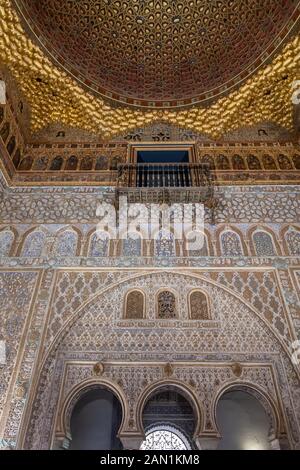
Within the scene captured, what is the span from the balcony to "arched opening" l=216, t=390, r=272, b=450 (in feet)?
12.3

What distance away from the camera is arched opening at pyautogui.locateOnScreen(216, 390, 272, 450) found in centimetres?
640

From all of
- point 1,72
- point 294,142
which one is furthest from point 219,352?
point 1,72

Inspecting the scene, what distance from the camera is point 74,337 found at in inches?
200

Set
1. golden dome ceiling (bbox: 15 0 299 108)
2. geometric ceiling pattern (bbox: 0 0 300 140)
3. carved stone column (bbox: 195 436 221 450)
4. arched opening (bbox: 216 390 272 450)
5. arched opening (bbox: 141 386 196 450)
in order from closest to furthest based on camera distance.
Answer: carved stone column (bbox: 195 436 221 450) → arched opening (bbox: 216 390 272 450) → geometric ceiling pattern (bbox: 0 0 300 140) → arched opening (bbox: 141 386 196 450) → golden dome ceiling (bbox: 15 0 299 108)

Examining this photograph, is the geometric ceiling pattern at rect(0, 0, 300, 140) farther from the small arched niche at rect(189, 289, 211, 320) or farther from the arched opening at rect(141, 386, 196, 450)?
the arched opening at rect(141, 386, 196, 450)

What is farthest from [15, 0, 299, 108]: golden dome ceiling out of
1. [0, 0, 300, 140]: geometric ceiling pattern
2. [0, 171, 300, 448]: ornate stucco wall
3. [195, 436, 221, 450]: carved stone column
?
[195, 436, 221, 450]: carved stone column

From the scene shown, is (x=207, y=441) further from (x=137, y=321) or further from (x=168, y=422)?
(x=168, y=422)

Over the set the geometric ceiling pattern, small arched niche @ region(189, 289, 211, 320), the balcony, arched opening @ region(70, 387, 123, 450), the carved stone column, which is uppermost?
the geometric ceiling pattern

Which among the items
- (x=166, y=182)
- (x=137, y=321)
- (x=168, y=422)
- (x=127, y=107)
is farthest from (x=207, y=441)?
(x=127, y=107)

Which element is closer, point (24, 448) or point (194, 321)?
point (24, 448)

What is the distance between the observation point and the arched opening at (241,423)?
640 cm

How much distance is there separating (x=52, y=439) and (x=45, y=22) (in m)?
7.22

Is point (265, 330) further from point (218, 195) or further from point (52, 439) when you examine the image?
point (52, 439)

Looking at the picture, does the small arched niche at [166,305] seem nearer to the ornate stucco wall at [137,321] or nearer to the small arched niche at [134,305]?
the ornate stucco wall at [137,321]
